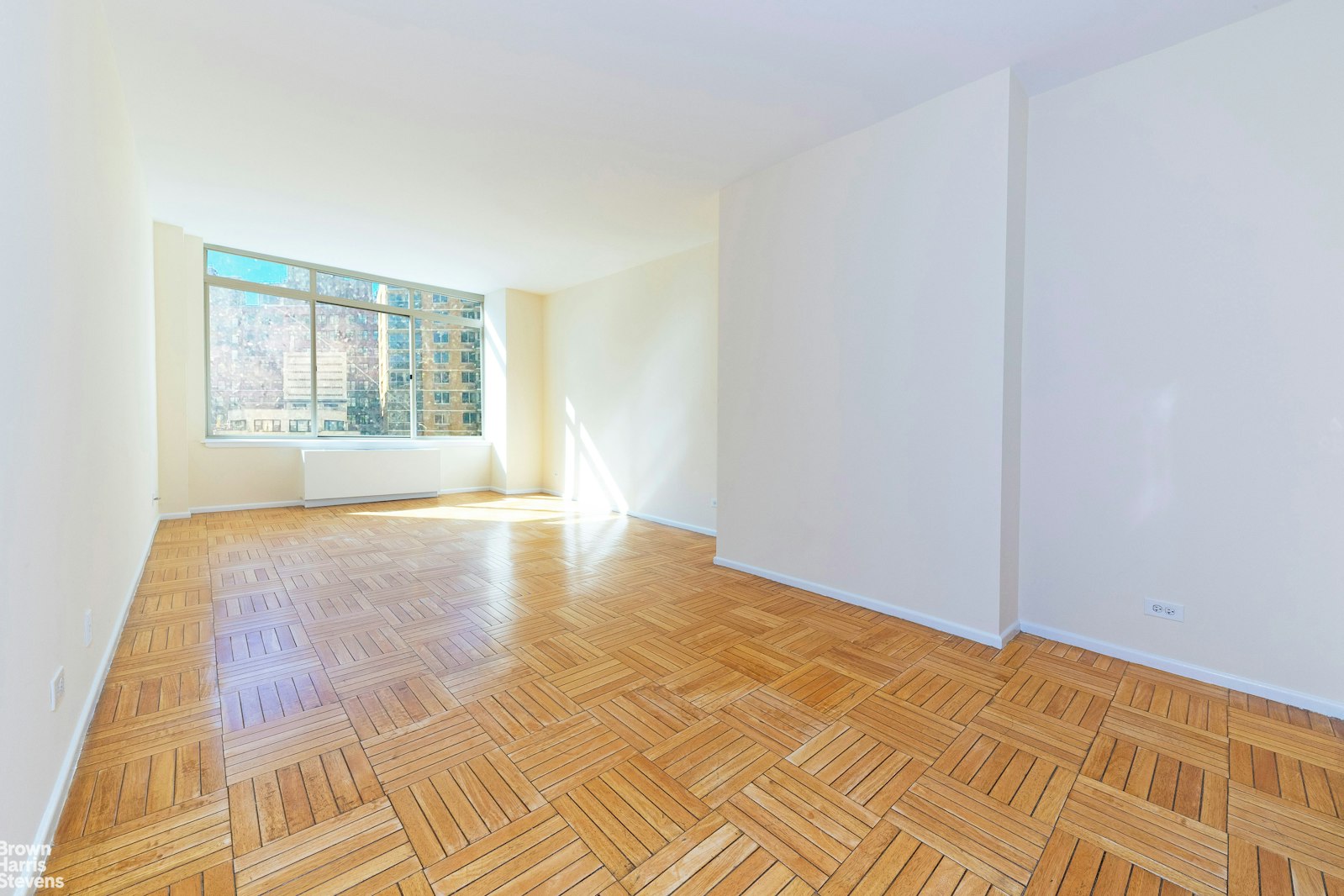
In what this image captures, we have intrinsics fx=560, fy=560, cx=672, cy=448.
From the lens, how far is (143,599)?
307cm

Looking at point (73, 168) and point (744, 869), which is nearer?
point (744, 869)

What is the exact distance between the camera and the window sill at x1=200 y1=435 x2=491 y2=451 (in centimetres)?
571

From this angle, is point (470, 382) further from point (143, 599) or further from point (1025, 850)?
point (1025, 850)

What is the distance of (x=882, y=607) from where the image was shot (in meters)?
3.05

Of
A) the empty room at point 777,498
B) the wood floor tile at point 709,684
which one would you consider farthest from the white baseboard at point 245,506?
the wood floor tile at point 709,684

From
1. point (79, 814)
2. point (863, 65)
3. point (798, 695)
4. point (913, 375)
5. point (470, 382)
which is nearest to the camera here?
point (79, 814)

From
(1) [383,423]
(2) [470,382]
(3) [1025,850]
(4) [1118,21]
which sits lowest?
(3) [1025,850]

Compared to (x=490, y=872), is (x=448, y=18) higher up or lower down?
higher up

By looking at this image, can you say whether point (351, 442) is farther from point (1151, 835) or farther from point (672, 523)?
point (1151, 835)

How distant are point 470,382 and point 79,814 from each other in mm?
6605

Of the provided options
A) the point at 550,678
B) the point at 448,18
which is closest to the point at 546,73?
the point at 448,18

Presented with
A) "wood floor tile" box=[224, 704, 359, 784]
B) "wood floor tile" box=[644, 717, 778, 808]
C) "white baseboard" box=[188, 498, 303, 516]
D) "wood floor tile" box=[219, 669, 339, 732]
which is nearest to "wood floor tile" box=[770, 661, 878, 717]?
"wood floor tile" box=[644, 717, 778, 808]

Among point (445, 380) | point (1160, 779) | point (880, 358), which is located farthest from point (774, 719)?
point (445, 380)

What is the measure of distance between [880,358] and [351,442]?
19.9ft
